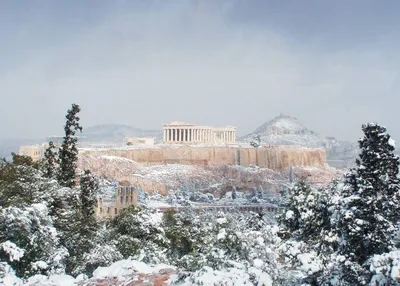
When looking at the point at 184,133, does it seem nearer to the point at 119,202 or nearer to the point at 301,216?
the point at 119,202

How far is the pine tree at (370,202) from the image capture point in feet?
38.3

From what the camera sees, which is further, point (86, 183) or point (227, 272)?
point (86, 183)

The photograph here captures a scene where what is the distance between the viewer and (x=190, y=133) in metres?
139

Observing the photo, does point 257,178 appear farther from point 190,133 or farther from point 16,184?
point 16,184

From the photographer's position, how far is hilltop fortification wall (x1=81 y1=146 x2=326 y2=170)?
116 meters

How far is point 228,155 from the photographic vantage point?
124 meters

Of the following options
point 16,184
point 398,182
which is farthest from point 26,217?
point 398,182

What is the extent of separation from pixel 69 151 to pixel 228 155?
99435 millimetres

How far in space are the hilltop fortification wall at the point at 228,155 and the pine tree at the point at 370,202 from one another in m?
101

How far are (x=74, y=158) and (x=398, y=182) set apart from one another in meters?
17.6

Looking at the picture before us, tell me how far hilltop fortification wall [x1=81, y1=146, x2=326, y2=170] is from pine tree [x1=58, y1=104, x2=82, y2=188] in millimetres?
84577

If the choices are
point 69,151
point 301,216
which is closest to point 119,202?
point 69,151

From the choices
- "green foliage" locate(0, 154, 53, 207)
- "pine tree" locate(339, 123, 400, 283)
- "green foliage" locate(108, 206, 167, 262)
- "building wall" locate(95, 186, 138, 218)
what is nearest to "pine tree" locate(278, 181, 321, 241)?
"pine tree" locate(339, 123, 400, 283)

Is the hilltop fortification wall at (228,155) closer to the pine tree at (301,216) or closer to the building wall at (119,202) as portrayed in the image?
the building wall at (119,202)
